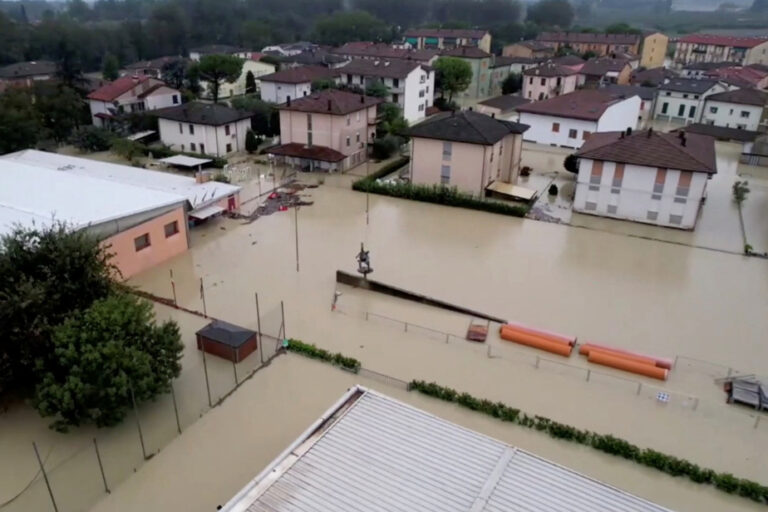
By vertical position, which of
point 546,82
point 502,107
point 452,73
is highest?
point 452,73

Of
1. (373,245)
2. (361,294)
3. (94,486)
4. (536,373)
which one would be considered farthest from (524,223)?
(94,486)

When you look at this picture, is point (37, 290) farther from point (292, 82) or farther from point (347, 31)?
point (347, 31)

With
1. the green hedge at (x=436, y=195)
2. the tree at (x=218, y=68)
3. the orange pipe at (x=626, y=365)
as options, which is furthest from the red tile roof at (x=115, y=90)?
the orange pipe at (x=626, y=365)

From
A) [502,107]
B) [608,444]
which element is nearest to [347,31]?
[502,107]

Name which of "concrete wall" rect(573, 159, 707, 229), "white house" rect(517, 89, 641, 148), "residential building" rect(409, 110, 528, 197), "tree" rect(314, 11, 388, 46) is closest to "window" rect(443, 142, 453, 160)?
"residential building" rect(409, 110, 528, 197)

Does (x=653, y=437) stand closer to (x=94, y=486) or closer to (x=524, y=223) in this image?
(x=94, y=486)

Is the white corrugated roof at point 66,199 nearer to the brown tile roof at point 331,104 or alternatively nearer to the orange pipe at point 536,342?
the brown tile roof at point 331,104

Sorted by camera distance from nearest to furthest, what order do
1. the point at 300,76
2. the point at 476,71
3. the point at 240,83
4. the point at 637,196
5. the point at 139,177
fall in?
the point at 637,196, the point at 139,177, the point at 300,76, the point at 240,83, the point at 476,71

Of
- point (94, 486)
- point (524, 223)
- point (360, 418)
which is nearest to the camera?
point (360, 418)
